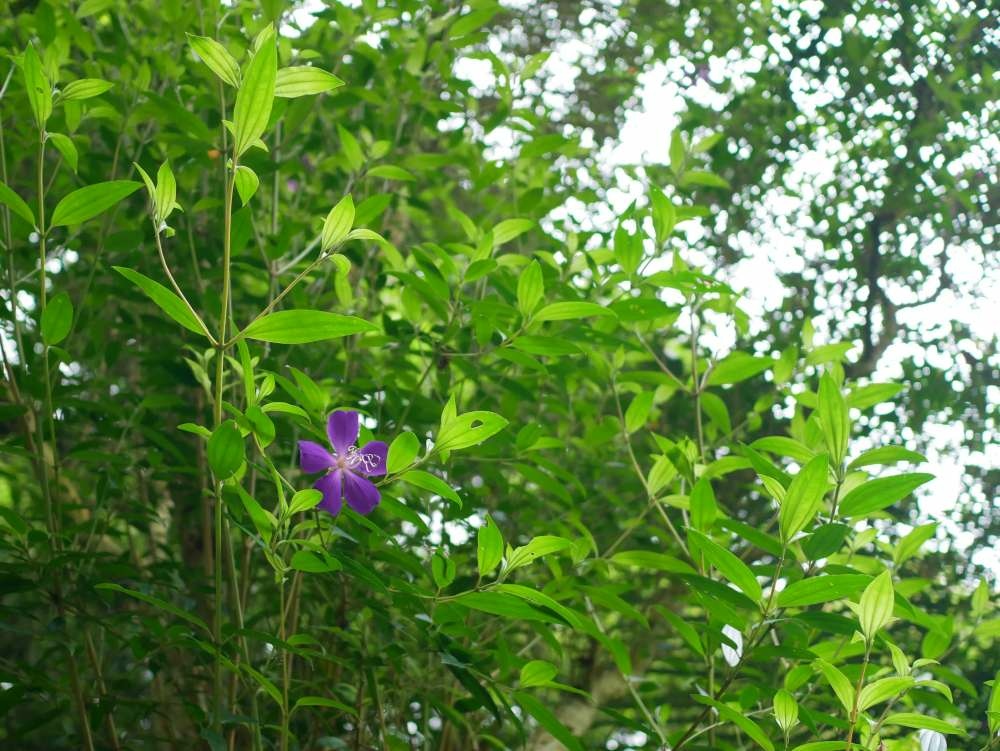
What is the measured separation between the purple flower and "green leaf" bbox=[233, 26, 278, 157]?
1.28ft

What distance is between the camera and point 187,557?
213cm

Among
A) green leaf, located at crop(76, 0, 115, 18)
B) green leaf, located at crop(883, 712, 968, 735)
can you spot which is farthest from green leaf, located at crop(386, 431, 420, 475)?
green leaf, located at crop(76, 0, 115, 18)

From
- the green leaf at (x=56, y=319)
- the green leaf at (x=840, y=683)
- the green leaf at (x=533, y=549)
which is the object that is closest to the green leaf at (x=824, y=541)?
the green leaf at (x=840, y=683)

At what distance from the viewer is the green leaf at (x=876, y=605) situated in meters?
1.00

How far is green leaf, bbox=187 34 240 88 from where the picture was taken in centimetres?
88

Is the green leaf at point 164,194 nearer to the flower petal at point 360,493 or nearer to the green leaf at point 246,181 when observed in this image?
the green leaf at point 246,181

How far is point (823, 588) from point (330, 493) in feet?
1.77

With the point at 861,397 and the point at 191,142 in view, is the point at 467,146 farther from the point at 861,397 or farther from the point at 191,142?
the point at 861,397

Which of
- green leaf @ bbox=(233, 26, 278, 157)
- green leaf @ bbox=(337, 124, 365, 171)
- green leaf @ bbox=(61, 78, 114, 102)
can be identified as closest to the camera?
green leaf @ bbox=(233, 26, 278, 157)

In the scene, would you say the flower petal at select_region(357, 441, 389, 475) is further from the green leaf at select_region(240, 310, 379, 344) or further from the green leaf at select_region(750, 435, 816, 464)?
the green leaf at select_region(750, 435, 816, 464)

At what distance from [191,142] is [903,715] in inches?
51.6

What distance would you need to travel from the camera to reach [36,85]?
1.05 meters

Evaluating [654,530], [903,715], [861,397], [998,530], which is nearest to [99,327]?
[654,530]

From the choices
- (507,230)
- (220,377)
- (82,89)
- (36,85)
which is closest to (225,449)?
(220,377)
